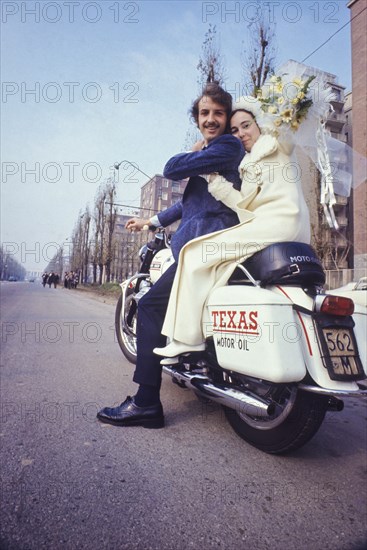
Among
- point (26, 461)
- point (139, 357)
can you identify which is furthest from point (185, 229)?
point (26, 461)

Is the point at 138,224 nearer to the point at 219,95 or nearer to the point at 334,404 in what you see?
the point at 219,95

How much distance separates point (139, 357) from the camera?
7.64ft

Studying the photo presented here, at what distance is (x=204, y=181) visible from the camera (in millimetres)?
2291

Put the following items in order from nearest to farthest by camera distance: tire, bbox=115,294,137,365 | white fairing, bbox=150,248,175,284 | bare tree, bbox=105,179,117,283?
white fairing, bbox=150,248,175,284 < tire, bbox=115,294,137,365 < bare tree, bbox=105,179,117,283

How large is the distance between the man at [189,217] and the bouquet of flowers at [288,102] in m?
0.26

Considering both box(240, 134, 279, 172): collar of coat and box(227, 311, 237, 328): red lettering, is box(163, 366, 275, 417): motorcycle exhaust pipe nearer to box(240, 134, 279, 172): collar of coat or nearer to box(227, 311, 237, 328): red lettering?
box(227, 311, 237, 328): red lettering

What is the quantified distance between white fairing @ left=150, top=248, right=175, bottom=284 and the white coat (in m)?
0.83

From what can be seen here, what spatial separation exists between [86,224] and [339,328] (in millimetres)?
48511

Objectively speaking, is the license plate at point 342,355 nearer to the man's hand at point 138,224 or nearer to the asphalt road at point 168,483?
the asphalt road at point 168,483

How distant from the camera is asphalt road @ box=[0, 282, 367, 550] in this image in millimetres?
1271

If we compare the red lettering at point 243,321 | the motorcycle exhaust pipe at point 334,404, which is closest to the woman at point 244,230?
the red lettering at point 243,321

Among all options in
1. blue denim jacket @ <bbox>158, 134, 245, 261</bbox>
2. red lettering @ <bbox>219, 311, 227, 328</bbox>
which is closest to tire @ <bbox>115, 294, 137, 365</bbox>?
blue denim jacket @ <bbox>158, 134, 245, 261</bbox>

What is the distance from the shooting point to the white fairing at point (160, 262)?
2.94m

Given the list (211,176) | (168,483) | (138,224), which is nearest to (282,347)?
(168,483)
